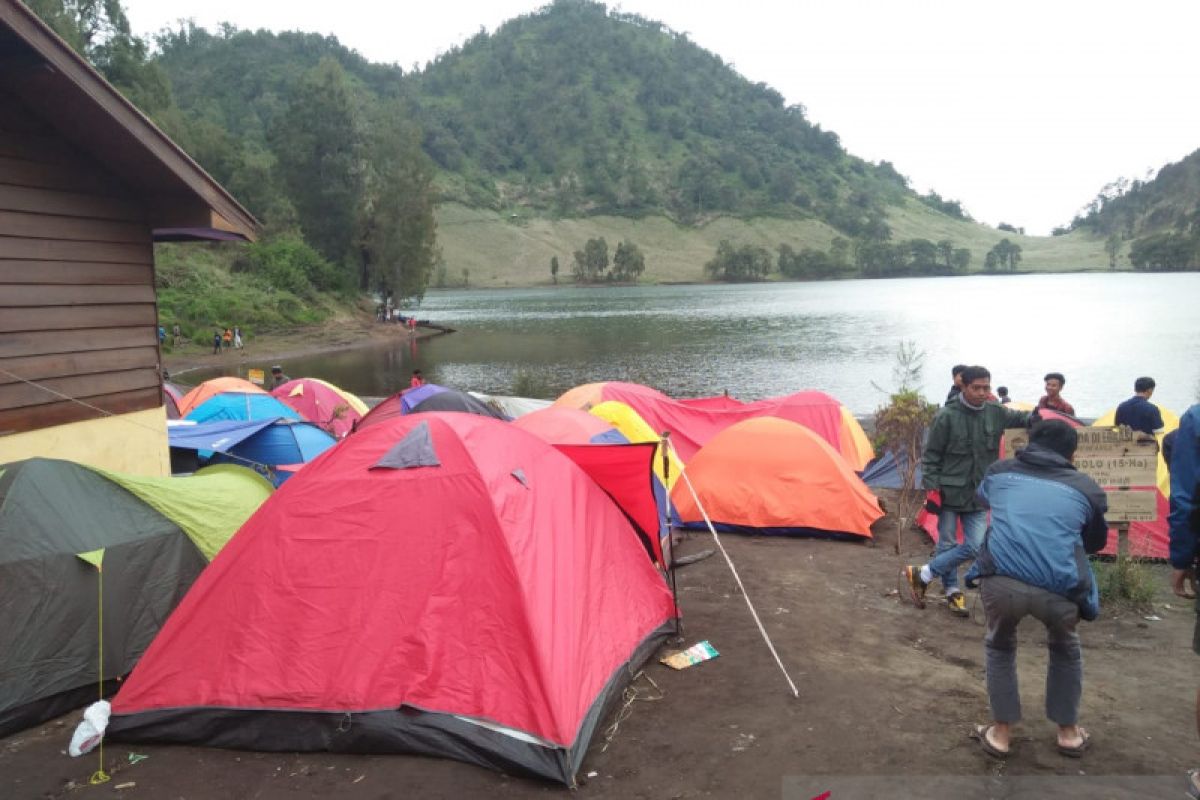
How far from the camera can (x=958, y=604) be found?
6352mm

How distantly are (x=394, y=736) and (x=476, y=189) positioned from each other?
580ft

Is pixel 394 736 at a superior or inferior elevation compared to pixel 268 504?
inferior

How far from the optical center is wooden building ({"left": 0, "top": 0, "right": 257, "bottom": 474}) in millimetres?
6270

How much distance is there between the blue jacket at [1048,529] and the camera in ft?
12.8

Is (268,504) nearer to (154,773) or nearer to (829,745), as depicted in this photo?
(154,773)

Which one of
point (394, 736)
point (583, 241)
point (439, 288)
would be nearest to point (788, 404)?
point (394, 736)

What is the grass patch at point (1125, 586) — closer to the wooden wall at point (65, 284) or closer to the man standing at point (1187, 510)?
the man standing at point (1187, 510)

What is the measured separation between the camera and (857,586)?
7273 mm

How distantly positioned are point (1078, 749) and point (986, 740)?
44 cm

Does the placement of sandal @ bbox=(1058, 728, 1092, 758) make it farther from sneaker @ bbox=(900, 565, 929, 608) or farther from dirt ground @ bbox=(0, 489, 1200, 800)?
sneaker @ bbox=(900, 565, 929, 608)

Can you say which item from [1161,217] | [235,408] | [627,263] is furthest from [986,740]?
[1161,217]

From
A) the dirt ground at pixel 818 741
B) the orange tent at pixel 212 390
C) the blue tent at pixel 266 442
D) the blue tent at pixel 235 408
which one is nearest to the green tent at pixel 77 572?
the dirt ground at pixel 818 741

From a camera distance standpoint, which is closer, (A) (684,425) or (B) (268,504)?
(B) (268,504)

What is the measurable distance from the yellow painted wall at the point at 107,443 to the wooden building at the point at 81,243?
0.4 inches
